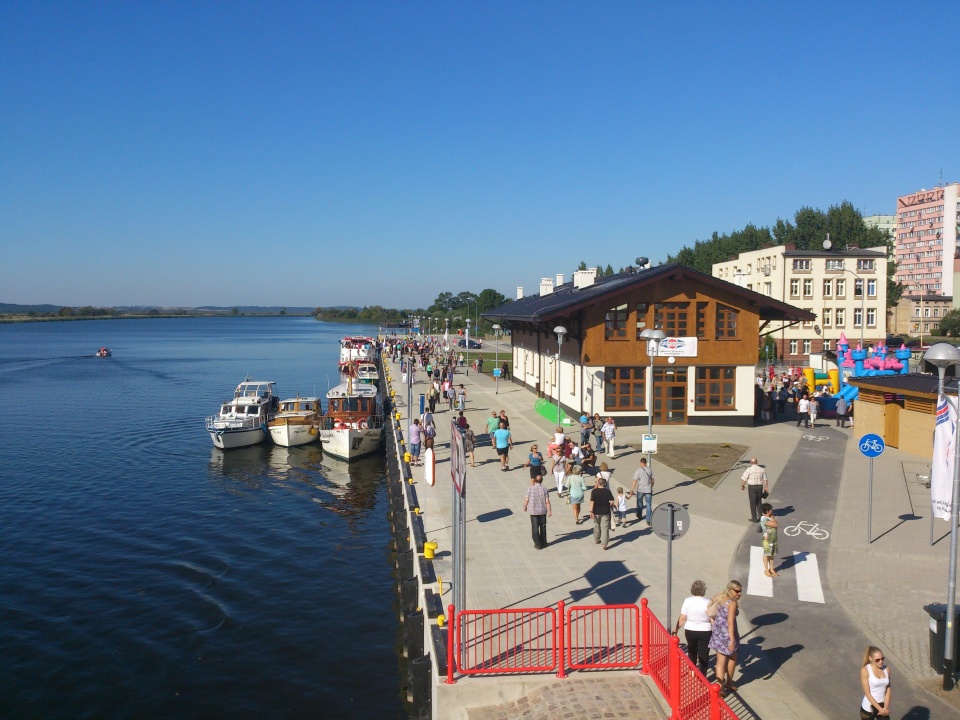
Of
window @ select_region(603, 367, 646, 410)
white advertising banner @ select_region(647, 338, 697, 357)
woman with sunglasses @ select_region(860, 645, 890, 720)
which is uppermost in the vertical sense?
white advertising banner @ select_region(647, 338, 697, 357)

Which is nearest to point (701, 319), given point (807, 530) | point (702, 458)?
point (702, 458)

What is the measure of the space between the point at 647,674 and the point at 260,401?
32.6 metres

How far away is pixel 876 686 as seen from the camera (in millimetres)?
8609

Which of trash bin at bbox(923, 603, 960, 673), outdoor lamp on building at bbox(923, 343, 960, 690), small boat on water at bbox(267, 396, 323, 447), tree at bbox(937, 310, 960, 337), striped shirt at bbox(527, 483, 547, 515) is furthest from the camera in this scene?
tree at bbox(937, 310, 960, 337)

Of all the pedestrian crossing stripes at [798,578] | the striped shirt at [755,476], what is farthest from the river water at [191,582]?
the striped shirt at [755,476]

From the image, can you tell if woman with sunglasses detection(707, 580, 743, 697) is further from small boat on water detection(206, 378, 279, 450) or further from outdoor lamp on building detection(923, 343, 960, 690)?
small boat on water detection(206, 378, 279, 450)

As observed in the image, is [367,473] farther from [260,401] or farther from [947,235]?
[947,235]

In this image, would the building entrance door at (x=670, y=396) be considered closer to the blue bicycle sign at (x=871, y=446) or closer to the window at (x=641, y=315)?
the window at (x=641, y=315)

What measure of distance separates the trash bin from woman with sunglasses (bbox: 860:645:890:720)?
195 cm

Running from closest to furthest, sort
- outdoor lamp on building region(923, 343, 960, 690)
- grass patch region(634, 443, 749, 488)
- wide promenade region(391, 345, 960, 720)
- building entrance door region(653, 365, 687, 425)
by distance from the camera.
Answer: wide promenade region(391, 345, 960, 720), outdoor lamp on building region(923, 343, 960, 690), grass patch region(634, 443, 749, 488), building entrance door region(653, 365, 687, 425)

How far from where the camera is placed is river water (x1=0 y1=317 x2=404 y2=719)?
44.7 ft

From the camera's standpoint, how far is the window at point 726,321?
32.4 m

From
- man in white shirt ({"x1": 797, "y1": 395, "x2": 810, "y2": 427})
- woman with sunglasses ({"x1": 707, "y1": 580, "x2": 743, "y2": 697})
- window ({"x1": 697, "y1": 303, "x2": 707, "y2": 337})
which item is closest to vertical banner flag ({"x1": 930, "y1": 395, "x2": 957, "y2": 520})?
woman with sunglasses ({"x1": 707, "y1": 580, "x2": 743, "y2": 697})

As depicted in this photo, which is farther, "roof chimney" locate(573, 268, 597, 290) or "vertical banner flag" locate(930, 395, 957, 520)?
"roof chimney" locate(573, 268, 597, 290)
